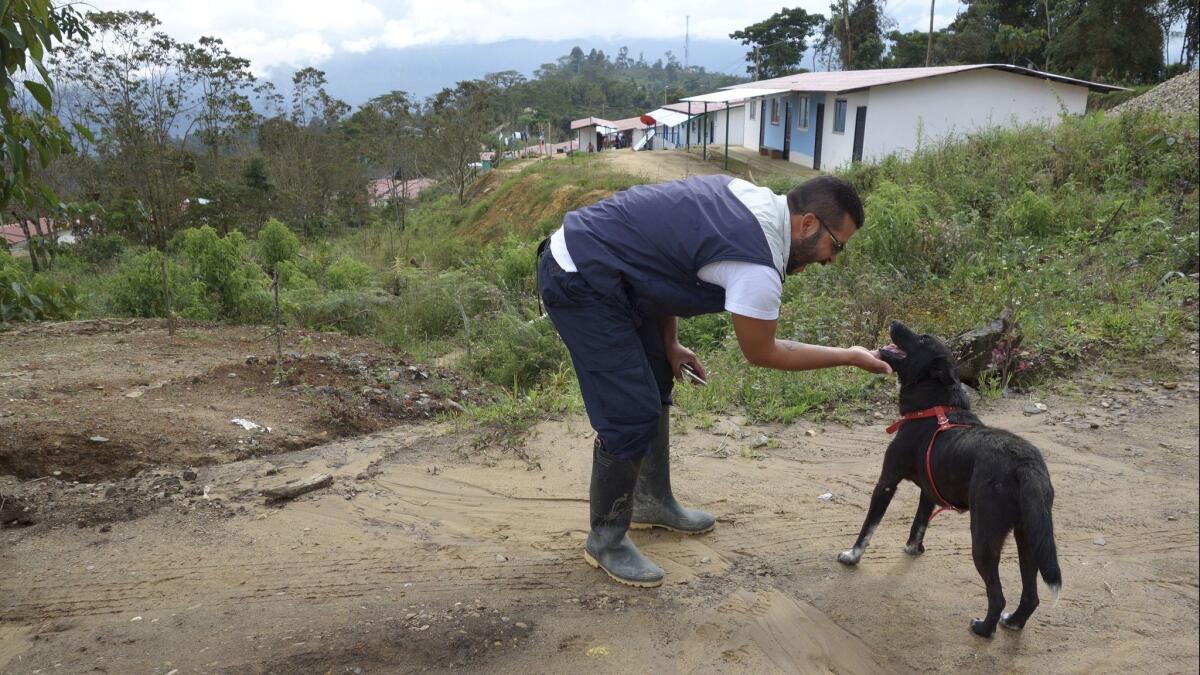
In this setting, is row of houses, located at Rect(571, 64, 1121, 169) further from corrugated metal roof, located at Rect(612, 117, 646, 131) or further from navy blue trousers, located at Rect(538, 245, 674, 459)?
corrugated metal roof, located at Rect(612, 117, 646, 131)

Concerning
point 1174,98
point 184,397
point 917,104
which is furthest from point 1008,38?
point 184,397

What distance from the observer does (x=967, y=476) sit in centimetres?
252

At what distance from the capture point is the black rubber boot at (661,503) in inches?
131

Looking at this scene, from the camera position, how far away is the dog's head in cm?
276

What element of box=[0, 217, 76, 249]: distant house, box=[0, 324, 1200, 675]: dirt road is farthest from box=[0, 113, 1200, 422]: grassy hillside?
box=[0, 217, 76, 249]: distant house

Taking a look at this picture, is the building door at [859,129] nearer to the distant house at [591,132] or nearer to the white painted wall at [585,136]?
the distant house at [591,132]

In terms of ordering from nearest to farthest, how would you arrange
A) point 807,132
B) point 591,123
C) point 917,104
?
1. point 917,104
2. point 807,132
3. point 591,123

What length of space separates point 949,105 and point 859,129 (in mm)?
2204

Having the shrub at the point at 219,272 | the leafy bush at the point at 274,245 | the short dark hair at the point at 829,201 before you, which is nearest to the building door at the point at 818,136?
the leafy bush at the point at 274,245

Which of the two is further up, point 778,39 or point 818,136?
point 778,39

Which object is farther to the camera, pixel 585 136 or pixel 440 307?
pixel 585 136

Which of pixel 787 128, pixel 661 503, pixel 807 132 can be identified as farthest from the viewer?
pixel 787 128

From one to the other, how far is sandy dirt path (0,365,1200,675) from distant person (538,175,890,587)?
38 centimetres

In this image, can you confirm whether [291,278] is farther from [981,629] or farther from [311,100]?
[311,100]
